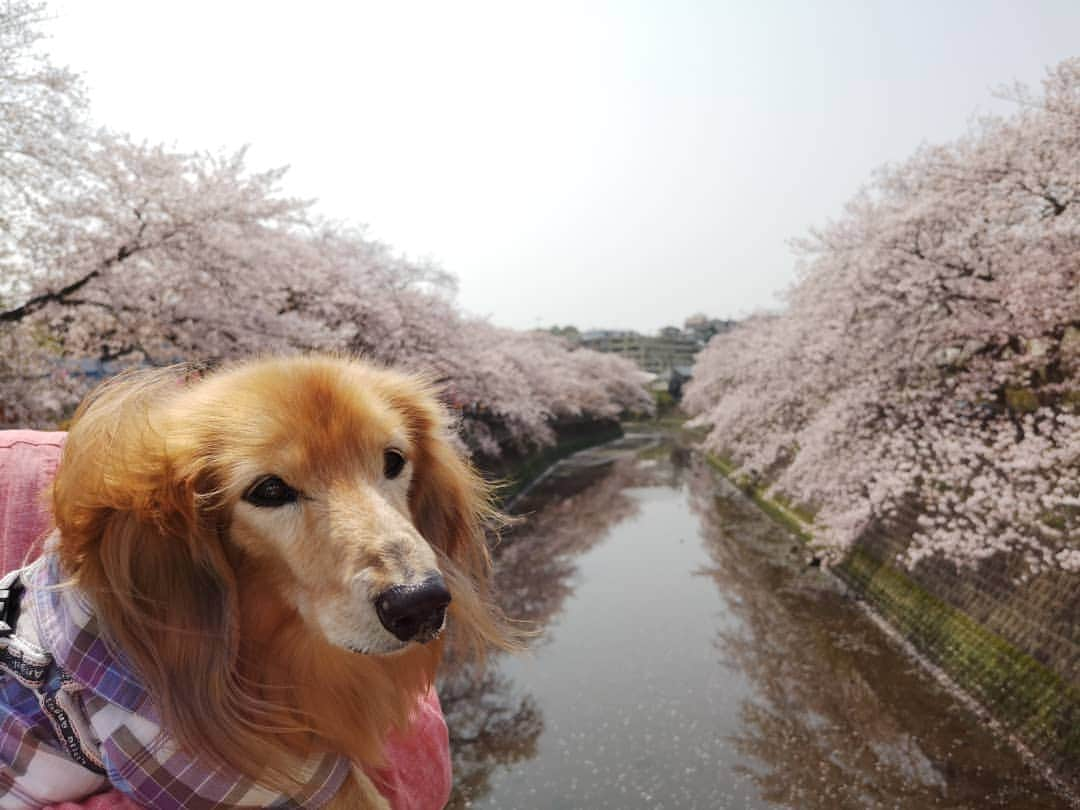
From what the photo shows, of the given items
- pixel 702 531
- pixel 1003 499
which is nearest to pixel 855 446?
pixel 1003 499

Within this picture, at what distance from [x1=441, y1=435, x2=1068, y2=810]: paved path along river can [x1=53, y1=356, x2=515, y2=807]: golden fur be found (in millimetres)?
3535

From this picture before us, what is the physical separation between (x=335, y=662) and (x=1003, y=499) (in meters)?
9.42

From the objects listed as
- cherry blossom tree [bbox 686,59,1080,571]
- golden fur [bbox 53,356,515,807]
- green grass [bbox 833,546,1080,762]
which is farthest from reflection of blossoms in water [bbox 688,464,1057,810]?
golden fur [bbox 53,356,515,807]

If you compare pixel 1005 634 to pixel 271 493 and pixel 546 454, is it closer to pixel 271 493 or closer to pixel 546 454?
pixel 271 493

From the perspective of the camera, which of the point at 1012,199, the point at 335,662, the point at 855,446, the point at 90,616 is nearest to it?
the point at 90,616

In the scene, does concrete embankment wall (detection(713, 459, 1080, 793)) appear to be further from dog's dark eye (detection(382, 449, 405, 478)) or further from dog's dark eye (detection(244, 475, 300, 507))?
dog's dark eye (detection(244, 475, 300, 507))

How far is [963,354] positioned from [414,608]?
13.5 m

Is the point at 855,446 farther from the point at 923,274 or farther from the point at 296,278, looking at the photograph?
the point at 296,278

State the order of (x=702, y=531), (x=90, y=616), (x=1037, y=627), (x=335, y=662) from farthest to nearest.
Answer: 1. (x=702, y=531)
2. (x=1037, y=627)
3. (x=335, y=662)
4. (x=90, y=616)

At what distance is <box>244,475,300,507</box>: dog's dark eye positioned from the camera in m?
1.46

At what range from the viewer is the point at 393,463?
1.67 metres

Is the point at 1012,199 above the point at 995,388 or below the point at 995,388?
above

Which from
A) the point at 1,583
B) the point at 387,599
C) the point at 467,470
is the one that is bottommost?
the point at 1,583

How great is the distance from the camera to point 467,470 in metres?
1.95
